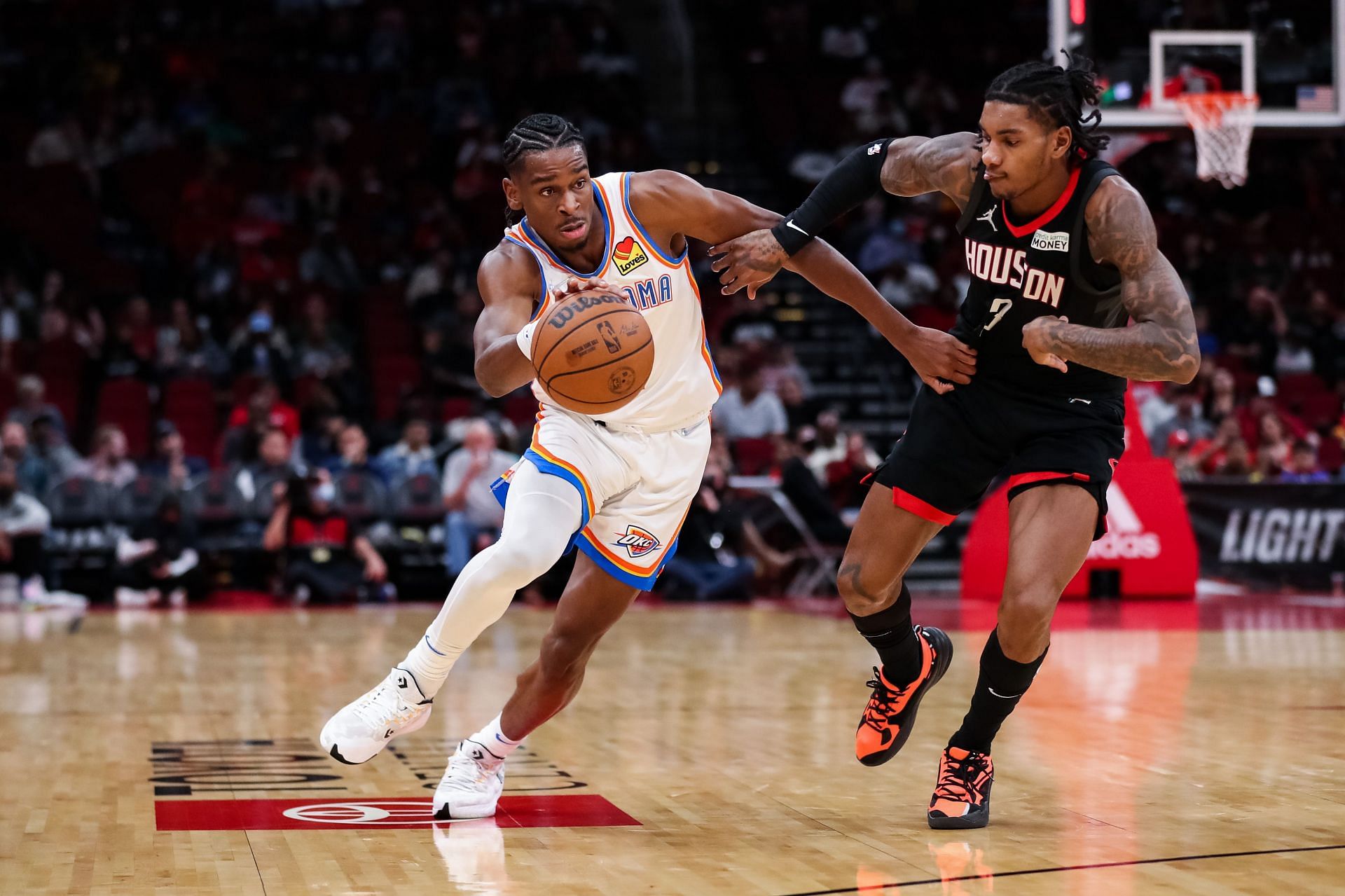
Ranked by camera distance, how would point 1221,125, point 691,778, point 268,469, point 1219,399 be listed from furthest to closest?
point 1219,399 → point 268,469 → point 1221,125 → point 691,778

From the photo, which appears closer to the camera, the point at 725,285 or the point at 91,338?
the point at 725,285

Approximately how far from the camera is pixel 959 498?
15.7ft

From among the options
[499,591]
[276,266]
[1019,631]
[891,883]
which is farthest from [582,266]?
[276,266]

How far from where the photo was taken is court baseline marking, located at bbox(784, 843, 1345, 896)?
11.9 ft

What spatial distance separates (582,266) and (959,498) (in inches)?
52.1

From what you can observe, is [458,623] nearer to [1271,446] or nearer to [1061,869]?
[1061,869]

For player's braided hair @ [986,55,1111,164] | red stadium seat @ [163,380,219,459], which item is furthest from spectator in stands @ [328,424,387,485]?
player's braided hair @ [986,55,1111,164]

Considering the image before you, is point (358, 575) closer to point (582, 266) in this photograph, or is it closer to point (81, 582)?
point (81, 582)

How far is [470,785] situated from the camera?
4.68m

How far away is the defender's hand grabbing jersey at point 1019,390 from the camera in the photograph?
4.51m

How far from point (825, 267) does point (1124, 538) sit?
8.36 m

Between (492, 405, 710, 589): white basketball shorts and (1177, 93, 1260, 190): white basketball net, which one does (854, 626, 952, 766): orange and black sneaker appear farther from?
(1177, 93, 1260, 190): white basketball net

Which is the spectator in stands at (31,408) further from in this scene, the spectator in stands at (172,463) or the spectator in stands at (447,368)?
the spectator in stands at (447,368)

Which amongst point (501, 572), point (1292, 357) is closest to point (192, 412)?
point (1292, 357)
